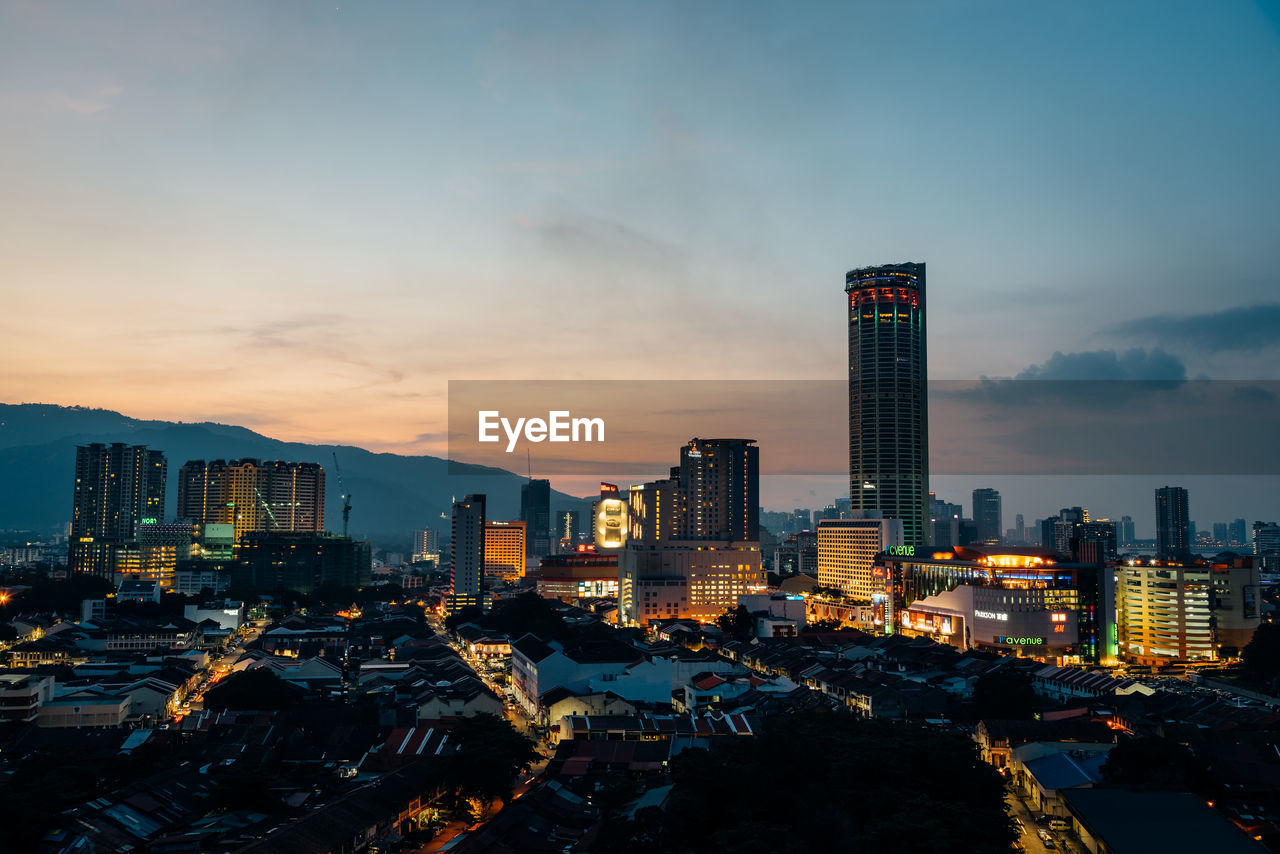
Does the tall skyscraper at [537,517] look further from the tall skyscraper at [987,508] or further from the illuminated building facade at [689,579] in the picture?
the illuminated building facade at [689,579]

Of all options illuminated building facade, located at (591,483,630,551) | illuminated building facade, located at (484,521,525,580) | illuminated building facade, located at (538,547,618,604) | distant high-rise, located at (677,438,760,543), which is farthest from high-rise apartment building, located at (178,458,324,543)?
distant high-rise, located at (677,438,760,543)

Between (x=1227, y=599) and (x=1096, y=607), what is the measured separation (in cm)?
582

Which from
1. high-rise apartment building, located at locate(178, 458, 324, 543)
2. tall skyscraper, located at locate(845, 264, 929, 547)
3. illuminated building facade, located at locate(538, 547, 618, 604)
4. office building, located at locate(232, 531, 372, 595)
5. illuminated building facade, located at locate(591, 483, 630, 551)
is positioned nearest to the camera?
office building, located at locate(232, 531, 372, 595)

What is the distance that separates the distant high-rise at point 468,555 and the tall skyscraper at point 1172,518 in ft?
273

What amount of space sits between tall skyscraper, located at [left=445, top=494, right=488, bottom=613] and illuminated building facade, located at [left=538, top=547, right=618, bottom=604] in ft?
42.0

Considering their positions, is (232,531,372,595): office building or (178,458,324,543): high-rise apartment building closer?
(232,531,372,595): office building

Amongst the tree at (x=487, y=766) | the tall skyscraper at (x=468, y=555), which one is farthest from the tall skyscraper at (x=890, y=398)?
the tree at (x=487, y=766)

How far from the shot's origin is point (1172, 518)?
11438 cm

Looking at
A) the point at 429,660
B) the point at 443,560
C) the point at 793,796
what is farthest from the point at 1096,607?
the point at 443,560

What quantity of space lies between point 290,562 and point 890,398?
47.1 m

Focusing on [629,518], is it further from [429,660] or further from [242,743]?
[242,743]

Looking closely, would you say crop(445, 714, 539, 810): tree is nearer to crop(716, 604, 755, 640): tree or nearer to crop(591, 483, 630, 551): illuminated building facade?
crop(716, 604, 755, 640): tree

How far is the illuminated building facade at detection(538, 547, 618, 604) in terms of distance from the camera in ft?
260

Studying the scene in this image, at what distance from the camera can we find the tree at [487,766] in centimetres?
1956
